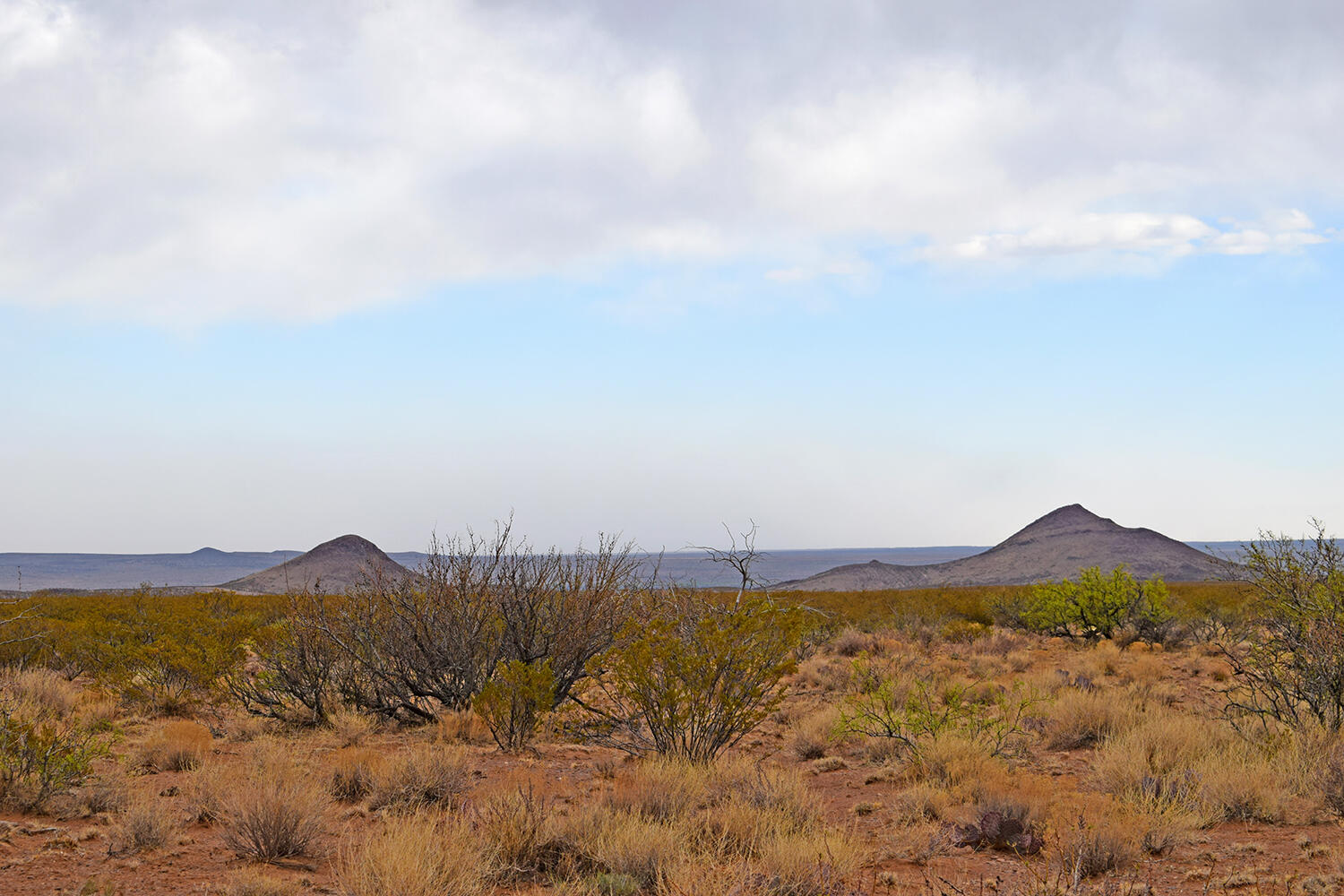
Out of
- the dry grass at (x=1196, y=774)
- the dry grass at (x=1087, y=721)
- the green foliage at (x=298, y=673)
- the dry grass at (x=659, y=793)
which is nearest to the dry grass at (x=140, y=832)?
the dry grass at (x=659, y=793)

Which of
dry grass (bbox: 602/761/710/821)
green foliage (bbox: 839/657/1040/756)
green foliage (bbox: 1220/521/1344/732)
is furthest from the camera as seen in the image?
green foliage (bbox: 839/657/1040/756)

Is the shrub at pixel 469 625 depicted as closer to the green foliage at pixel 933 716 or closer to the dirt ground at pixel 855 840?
the dirt ground at pixel 855 840

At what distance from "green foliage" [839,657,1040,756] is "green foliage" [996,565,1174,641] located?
11.2 meters

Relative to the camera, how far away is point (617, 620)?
13.3 meters

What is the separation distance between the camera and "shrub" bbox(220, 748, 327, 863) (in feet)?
22.6

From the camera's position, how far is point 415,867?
18.0ft

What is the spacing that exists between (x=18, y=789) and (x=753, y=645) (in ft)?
24.1

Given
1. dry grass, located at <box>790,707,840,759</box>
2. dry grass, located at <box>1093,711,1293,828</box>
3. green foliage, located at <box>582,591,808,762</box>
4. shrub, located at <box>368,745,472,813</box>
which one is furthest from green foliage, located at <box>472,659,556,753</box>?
dry grass, located at <box>1093,711,1293,828</box>

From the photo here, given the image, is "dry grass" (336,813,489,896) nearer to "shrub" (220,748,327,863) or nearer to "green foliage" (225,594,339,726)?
"shrub" (220,748,327,863)

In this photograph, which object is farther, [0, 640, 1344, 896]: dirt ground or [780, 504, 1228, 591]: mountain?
[780, 504, 1228, 591]: mountain

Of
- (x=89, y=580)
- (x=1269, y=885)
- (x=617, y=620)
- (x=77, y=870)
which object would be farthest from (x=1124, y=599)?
(x=89, y=580)

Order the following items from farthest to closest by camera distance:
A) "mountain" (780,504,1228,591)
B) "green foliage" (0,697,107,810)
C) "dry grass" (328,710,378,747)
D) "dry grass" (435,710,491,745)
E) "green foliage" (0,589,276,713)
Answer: "mountain" (780,504,1228,591), "green foliage" (0,589,276,713), "dry grass" (328,710,378,747), "dry grass" (435,710,491,745), "green foliage" (0,697,107,810)

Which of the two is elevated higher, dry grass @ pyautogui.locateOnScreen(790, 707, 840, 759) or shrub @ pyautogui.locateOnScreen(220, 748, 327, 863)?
shrub @ pyautogui.locateOnScreen(220, 748, 327, 863)

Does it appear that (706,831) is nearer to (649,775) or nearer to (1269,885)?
(649,775)
